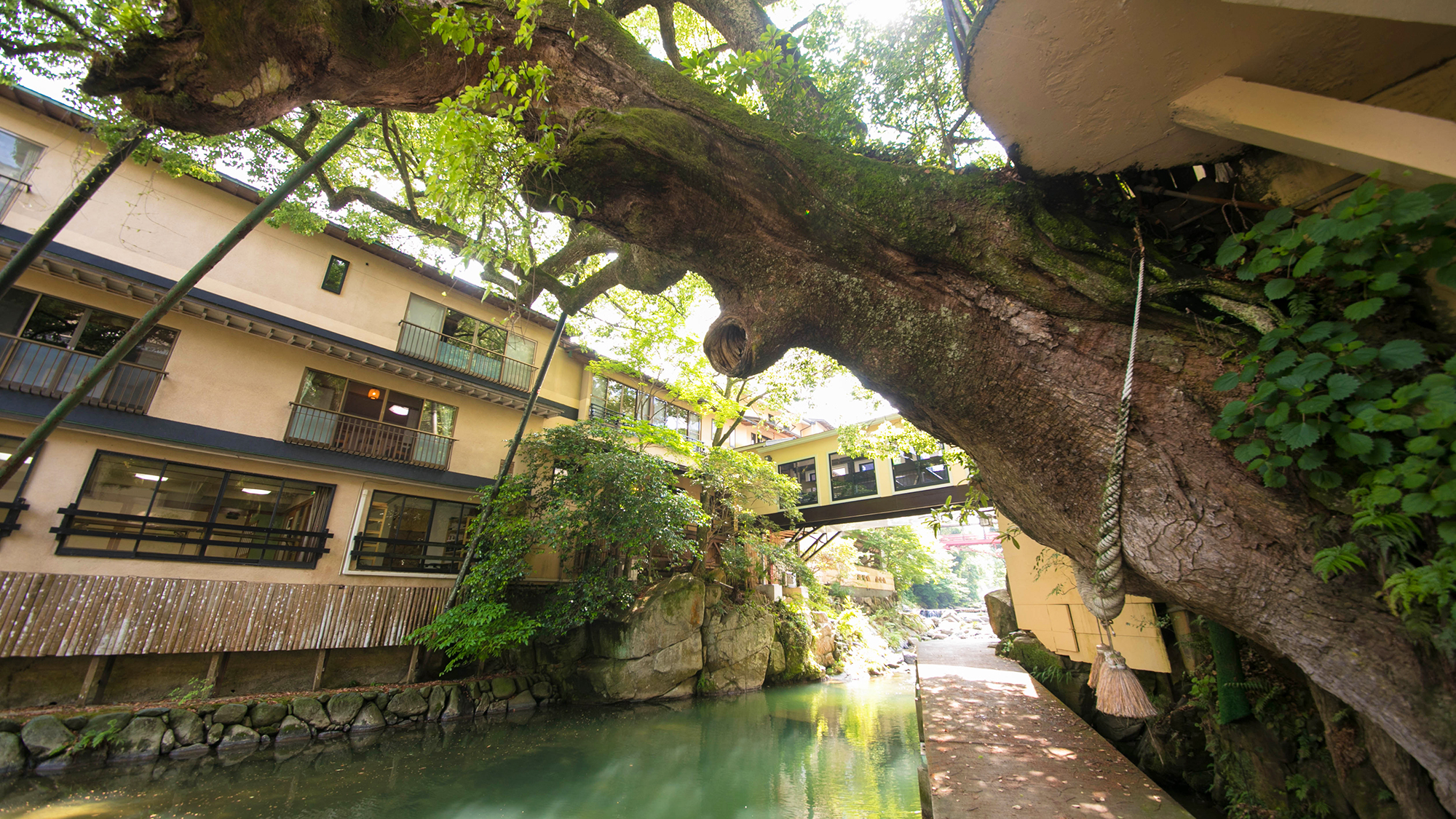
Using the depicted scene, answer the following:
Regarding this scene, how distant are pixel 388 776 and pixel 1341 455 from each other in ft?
24.8

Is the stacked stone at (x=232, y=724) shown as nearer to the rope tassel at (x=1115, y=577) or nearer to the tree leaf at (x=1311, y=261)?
the rope tassel at (x=1115, y=577)

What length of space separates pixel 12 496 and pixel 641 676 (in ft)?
29.3

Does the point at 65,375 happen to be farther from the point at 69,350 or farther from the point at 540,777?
the point at 540,777

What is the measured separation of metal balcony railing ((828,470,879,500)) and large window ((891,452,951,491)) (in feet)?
2.38

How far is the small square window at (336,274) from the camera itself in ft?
33.3

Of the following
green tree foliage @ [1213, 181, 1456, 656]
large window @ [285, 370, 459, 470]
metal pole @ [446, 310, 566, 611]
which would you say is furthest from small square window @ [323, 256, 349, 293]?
green tree foliage @ [1213, 181, 1456, 656]

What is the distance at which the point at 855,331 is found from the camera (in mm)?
2924

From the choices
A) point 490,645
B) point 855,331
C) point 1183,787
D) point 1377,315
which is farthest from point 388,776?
point 1377,315

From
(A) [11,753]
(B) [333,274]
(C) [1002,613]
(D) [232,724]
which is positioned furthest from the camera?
(C) [1002,613]

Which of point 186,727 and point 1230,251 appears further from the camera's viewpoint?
point 186,727

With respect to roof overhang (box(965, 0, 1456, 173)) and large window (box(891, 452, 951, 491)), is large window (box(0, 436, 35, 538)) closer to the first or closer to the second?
roof overhang (box(965, 0, 1456, 173))

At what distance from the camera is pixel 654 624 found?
989cm

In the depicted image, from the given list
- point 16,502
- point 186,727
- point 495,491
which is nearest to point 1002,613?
point 495,491

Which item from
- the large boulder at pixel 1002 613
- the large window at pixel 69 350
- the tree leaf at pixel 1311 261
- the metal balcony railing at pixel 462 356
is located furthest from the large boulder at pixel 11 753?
the large boulder at pixel 1002 613
